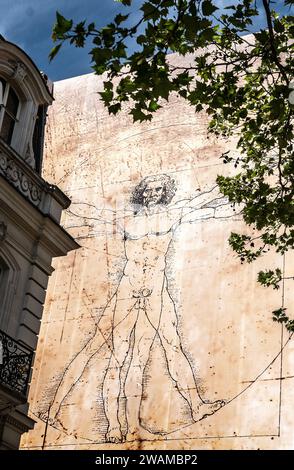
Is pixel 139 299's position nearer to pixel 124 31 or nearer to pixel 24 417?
pixel 24 417

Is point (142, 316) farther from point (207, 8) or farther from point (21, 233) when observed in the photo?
point (207, 8)

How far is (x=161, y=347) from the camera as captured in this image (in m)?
21.5

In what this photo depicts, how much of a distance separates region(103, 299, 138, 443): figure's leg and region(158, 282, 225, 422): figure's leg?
0.93 metres

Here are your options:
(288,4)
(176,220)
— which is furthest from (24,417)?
(176,220)

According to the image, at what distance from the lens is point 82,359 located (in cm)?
2228

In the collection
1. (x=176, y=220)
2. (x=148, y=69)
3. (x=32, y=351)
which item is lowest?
(x=32, y=351)

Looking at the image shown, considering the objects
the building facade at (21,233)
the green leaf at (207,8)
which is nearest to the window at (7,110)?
the building facade at (21,233)

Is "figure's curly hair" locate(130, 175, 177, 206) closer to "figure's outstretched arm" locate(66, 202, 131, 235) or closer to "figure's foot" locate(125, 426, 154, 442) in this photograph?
"figure's outstretched arm" locate(66, 202, 131, 235)

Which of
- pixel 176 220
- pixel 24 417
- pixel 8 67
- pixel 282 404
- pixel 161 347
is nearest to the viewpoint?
pixel 24 417

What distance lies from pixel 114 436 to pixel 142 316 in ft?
10.8

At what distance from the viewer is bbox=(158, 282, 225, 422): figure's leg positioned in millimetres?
20022

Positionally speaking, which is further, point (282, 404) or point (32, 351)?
point (282, 404)

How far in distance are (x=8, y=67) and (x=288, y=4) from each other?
283 inches

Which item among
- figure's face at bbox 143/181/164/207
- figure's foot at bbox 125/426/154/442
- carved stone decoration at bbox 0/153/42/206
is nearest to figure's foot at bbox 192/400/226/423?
figure's foot at bbox 125/426/154/442
